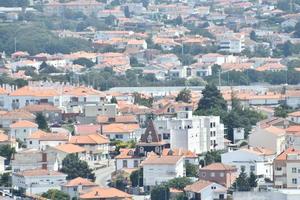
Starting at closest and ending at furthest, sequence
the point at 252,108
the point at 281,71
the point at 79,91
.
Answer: the point at 252,108
the point at 79,91
the point at 281,71

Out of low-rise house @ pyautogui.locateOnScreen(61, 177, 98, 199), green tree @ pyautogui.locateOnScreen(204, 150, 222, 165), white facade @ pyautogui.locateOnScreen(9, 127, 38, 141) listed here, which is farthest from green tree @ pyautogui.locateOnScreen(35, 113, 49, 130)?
low-rise house @ pyautogui.locateOnScreen(61, 177, 98, 199)

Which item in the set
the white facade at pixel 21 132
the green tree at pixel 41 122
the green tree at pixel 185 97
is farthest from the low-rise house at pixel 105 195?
the green tree at pixel 185 97

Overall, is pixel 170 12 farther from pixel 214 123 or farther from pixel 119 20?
pixel 214 123

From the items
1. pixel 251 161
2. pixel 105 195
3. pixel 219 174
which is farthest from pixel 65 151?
pixel 105 195

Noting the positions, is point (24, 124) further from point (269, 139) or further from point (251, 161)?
point (251, 161)

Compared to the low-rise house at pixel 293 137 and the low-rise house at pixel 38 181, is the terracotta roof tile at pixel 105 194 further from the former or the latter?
the low-rise house at pixel 293 137

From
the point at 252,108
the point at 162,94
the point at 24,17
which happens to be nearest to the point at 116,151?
the point at 252,108
